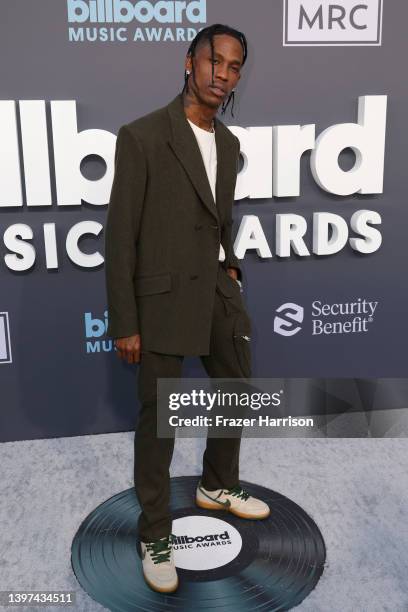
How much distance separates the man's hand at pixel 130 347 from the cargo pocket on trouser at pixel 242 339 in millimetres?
395

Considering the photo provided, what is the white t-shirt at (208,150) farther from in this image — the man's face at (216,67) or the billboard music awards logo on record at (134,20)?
the billboard music awards logo on record at (134,20)

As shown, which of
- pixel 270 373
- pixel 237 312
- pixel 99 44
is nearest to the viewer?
pixel 237 312

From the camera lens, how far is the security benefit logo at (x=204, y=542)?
7.17ft

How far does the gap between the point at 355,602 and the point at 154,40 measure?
255 cm

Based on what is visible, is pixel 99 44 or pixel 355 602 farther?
pixel 99 44

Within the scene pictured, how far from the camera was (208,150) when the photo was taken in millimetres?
2062

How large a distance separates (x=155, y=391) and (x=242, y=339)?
1.34 feet

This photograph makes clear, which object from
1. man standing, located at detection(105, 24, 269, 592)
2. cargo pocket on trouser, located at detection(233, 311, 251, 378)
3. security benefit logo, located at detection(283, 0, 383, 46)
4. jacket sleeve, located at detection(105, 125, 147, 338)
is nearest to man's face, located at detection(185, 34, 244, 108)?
man standing, located at detection(105, 24, 269, 592)

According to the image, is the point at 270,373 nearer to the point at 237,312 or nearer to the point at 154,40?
the point at 237,312

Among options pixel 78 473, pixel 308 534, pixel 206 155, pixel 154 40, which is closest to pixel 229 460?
pixel 308 534

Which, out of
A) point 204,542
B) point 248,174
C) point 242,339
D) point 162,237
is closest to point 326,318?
point 248,174

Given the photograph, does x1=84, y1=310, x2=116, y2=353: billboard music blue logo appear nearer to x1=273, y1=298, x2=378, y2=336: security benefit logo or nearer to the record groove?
the record groove

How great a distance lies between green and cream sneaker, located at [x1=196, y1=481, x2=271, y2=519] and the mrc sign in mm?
1237

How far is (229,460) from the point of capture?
241 centimetres
